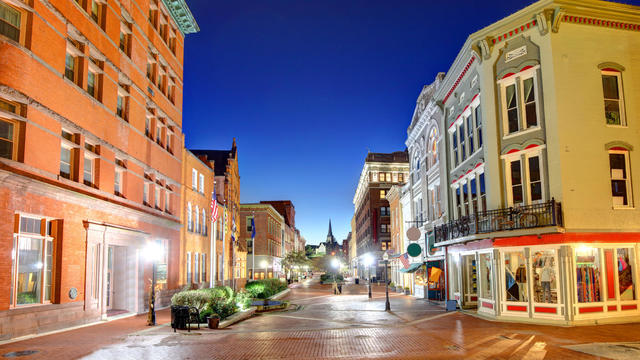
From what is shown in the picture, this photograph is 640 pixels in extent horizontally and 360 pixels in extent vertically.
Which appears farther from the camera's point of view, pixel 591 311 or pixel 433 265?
pixel 433 265

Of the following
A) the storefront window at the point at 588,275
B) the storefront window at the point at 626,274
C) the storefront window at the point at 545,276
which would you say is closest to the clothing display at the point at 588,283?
the storefront window at the point at 588,275

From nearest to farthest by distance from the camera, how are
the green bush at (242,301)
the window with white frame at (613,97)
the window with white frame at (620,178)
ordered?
the window with white frame at (620,178), the window with white frame at (613,97), the green bush at (242,301)

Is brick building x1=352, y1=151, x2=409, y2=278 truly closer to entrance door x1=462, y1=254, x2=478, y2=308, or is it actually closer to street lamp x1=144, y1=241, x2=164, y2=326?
entrance door x1=462, y1=254, x2=478, y2=308

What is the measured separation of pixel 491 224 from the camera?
2100 centimetres

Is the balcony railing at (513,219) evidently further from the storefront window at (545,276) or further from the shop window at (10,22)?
the shop window at (10,22)

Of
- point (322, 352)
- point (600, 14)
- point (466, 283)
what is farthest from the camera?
point (466, 283)

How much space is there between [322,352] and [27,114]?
1289 centimetres

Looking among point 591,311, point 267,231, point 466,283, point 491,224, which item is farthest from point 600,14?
point 267,231

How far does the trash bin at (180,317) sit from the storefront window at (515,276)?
12802 millimetres

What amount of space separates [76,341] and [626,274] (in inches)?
797

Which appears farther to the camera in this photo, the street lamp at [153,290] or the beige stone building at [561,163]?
the street lamp at [153,290]

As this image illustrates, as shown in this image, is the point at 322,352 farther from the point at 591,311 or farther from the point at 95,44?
the point at 95,44

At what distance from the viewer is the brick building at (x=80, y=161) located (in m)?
16.8

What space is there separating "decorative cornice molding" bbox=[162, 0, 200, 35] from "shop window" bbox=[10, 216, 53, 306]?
1983 centimetres
